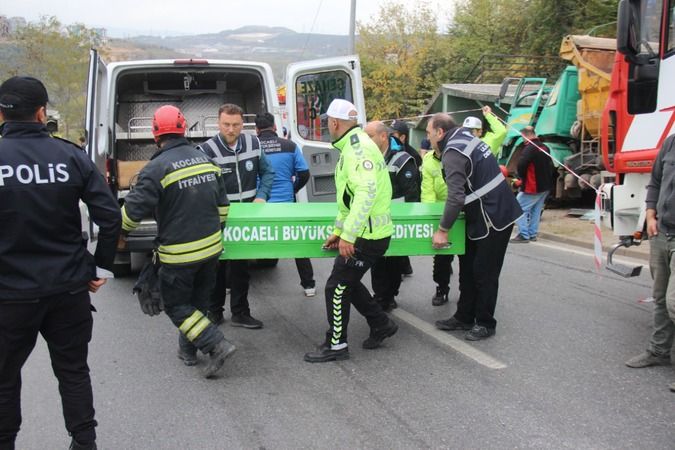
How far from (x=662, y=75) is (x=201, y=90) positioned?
20.1ft

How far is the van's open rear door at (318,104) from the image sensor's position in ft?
24.8

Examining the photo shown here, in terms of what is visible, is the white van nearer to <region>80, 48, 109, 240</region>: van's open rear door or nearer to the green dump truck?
<region>80, 48, 109, 240</region>: van's open rear door

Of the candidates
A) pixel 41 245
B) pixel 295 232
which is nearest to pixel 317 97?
pixel 295 232

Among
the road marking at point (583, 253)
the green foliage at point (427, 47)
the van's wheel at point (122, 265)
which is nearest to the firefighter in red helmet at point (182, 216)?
the van's wheel at point (122, 265)

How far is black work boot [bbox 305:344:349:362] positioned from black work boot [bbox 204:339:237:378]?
634mm

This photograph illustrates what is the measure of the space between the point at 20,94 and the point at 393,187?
4.01 m

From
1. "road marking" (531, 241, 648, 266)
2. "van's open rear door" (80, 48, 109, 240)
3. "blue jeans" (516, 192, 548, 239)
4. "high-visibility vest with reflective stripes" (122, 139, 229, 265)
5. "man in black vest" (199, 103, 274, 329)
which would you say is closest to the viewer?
"high-visibility vest with reflective stripes" (122, 139, 229, 265)

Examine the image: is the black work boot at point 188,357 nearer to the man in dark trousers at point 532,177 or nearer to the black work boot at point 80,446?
the black work boot at point 80,446

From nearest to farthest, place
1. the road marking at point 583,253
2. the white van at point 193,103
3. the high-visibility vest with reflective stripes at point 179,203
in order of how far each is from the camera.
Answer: the high-visibility vest with reflective stripes at point 179,203, the white van at point 193,103, the road marking at point 583,253

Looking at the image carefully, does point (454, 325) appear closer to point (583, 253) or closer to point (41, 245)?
point (41, 245)

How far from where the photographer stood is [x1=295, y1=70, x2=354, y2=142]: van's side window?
763 centimetres

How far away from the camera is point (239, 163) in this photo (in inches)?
212

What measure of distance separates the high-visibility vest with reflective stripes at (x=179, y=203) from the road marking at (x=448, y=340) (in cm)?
199

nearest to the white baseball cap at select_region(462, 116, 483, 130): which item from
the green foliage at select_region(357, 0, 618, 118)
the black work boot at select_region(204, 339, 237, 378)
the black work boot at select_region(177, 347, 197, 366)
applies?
the black work boot at select_region(204, 339, 237, 378)
